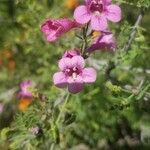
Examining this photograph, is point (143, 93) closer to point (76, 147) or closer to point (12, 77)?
point (76, 147)

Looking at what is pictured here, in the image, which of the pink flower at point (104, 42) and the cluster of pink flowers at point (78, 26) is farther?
the pink flower at point (104, 42)

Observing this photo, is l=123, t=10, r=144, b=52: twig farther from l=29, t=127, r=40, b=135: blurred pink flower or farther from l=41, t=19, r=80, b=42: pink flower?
l=29, t=127, r=40, b=135: blurred pink flower

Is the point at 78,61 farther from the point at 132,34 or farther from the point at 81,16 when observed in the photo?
the point at 132,34

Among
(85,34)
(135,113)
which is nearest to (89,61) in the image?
(135,113)

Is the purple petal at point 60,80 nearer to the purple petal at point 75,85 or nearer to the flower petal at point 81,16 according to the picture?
the purple petal at point 75,85

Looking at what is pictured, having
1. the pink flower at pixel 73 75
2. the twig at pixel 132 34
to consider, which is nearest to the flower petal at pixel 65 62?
the pink flower at pixel 73 75

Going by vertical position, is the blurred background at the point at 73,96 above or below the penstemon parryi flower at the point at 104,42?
below

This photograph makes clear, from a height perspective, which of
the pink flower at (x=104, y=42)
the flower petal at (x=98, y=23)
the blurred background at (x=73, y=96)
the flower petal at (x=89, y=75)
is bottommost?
the blurred background at (x=73, y=96)

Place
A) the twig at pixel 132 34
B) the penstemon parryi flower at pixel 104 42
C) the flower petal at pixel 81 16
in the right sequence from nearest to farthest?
the flower petal at pixel 81 16, the penstemon parryi flower at pixel 104 42, the twig at pixel 132 34
